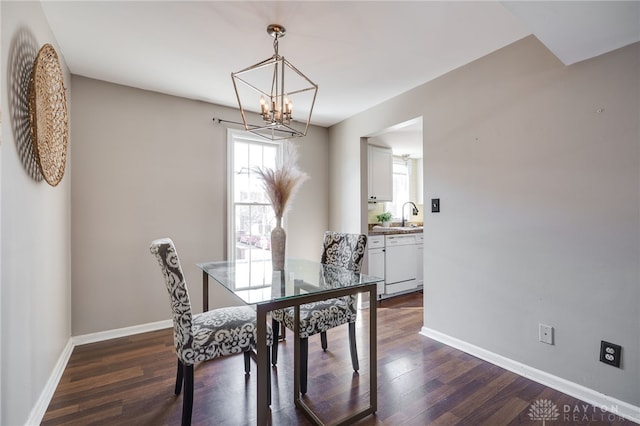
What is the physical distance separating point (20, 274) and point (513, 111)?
10.7ft

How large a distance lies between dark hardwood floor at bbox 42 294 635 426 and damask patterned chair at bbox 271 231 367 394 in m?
0.19

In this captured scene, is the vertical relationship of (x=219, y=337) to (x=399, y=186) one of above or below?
below

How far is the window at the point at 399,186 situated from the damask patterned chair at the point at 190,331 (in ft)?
14.0

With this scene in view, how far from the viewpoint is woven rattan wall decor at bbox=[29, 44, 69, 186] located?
167 cm

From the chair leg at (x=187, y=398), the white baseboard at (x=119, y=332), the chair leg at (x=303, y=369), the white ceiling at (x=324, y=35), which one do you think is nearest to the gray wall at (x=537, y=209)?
the white ceiling at (x=324, y=35)

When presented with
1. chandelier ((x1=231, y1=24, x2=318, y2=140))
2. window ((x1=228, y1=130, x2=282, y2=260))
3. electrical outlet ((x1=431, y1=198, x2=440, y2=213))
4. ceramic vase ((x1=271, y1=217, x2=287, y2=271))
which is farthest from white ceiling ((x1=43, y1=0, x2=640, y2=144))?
ceramic vase ((x1=271, y1=217, x2=287, y2=271))

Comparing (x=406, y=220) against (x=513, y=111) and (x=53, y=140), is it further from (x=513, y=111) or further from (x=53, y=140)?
(x=53, y=140)

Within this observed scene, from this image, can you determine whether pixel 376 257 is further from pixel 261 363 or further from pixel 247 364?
pixel 261 363

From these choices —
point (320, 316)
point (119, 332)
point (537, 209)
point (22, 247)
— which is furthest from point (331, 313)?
point (119, 332)

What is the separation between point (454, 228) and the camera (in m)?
2.74

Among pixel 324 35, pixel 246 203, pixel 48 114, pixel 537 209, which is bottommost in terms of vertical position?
pixel 537 209

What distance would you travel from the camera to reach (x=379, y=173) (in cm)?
470

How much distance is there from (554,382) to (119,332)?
12.0 ft

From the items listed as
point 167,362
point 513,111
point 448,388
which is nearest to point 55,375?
point 167,362
